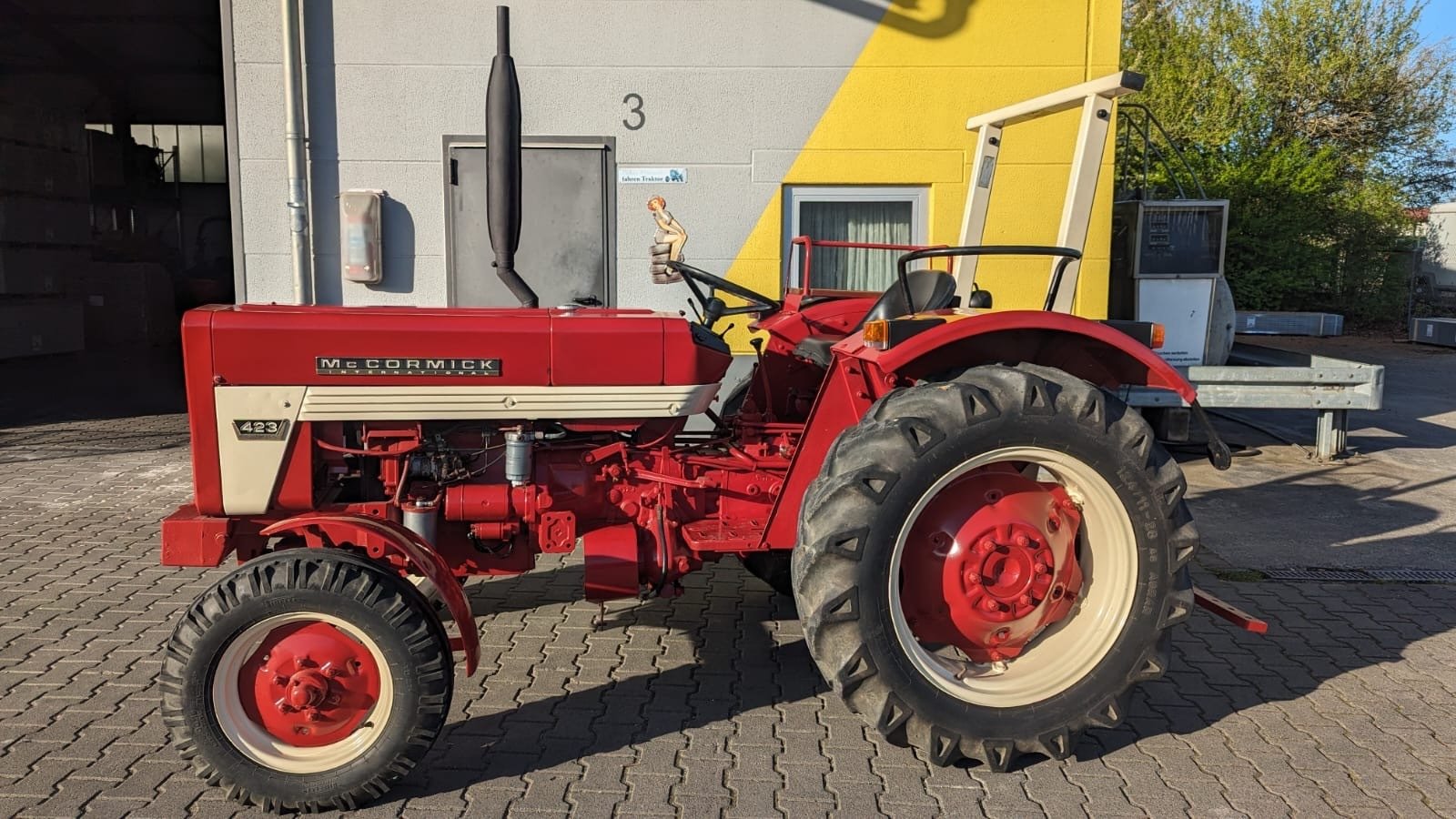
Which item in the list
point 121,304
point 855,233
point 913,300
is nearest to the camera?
point 913,300

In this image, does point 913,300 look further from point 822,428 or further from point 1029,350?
point 822,428

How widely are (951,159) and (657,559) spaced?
4.77 m

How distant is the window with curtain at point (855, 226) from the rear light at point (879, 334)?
13.5 feet

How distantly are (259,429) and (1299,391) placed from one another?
677 cm

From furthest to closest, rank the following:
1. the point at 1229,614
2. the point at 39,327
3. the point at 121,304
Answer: the point at 121,304, the point at 39,327, the point at 1229,614

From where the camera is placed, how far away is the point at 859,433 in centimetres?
312

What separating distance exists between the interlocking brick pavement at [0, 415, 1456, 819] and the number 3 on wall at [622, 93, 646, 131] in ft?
11.4

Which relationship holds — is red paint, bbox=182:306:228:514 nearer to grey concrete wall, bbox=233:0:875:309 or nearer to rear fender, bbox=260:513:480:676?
rear fender, bbox=260:513:480:676

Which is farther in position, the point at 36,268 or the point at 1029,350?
the point at 36,268

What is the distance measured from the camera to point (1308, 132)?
19.2m

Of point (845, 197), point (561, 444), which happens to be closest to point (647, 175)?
point (845, 197)

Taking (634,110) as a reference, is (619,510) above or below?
below

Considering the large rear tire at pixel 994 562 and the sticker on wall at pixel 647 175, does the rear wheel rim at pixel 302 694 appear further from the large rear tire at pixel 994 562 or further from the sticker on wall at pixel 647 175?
the sticker on wall at pixel 647 175

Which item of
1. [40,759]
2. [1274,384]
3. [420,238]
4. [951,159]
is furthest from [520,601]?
[1274,384]
